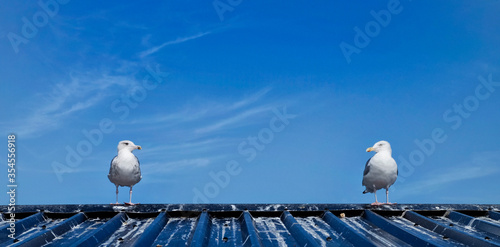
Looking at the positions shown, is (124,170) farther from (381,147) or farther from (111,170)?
(381,147)

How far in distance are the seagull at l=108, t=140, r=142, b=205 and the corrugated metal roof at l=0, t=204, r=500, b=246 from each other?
15.5 feet

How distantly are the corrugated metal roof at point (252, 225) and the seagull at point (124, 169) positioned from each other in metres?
4.73

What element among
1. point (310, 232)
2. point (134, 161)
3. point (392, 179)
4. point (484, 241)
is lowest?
point (484, 241)

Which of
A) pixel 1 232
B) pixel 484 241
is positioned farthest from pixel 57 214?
pixel 484 241

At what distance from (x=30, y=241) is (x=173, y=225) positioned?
76.1 inches

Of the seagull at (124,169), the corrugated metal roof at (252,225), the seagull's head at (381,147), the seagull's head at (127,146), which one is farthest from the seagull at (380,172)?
the seagull's head at (127,146)

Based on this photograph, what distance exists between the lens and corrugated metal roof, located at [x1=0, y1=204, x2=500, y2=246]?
5434mm

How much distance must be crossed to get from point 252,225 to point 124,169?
6754 millimetres

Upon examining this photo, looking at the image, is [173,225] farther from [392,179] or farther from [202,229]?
[392,179]

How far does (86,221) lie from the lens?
270 inches

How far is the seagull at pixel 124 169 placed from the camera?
11953 mm

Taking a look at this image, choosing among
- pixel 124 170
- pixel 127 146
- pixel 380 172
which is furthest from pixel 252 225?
pixel 127 146

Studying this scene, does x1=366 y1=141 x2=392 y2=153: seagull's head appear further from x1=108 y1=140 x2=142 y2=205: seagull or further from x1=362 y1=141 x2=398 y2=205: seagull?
x1=108 y1=140 x2=142 y2=205: seagull

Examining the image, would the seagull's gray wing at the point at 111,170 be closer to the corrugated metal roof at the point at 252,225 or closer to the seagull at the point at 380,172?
the corrugated metal roof at the point at 252,225
